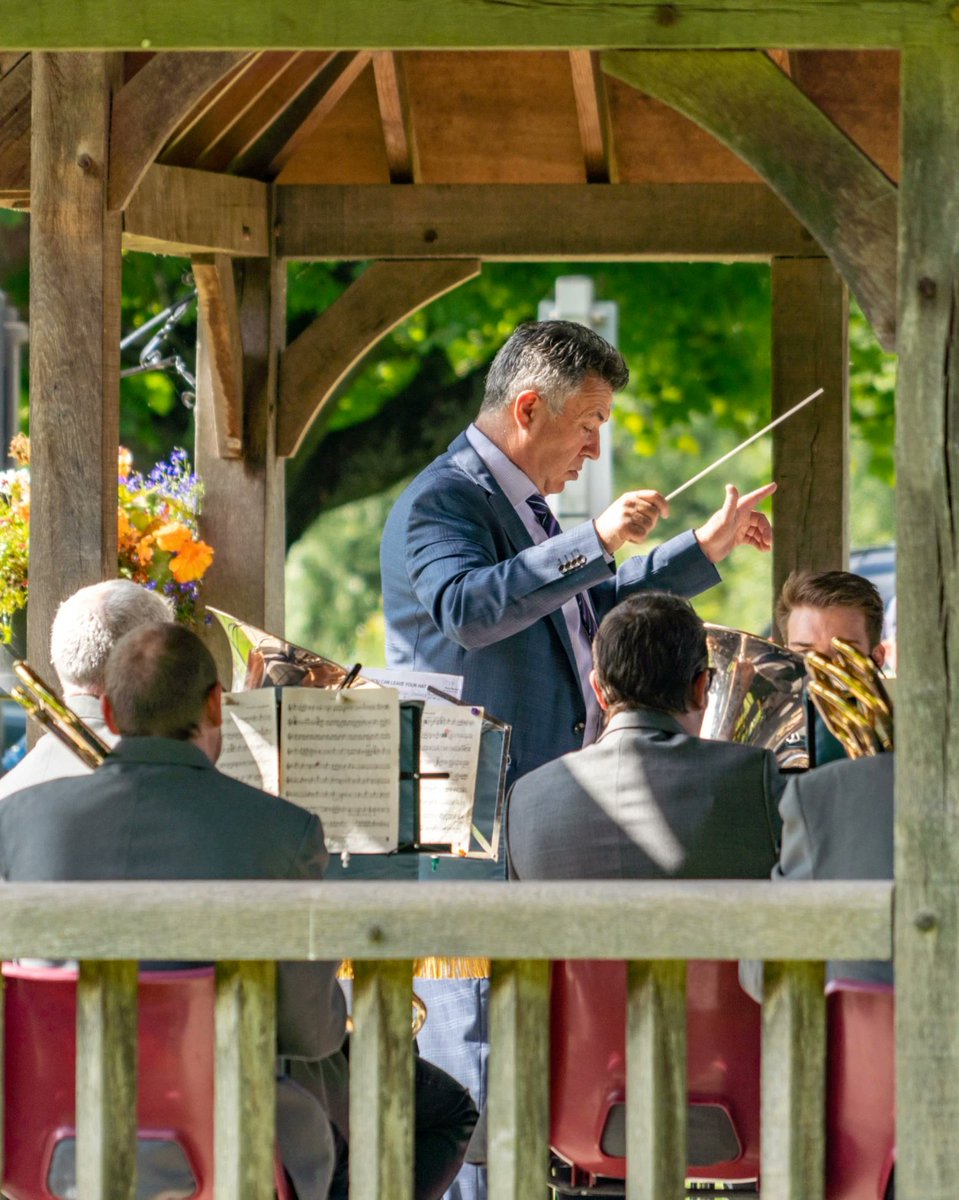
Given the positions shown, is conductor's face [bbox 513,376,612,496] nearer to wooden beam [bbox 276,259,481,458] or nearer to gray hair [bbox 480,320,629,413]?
gray hair [bbox 480,320,629,413]

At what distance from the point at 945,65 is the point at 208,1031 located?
5.12 feet

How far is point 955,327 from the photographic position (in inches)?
97.4

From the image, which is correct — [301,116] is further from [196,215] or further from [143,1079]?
[143,1079]

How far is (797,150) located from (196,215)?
3.03 m

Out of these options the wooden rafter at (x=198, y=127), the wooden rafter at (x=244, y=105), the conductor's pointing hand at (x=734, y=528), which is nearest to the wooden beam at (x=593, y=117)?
the wooden rafter at (x=244, y=105)

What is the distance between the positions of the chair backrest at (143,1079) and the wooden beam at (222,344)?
123 inches

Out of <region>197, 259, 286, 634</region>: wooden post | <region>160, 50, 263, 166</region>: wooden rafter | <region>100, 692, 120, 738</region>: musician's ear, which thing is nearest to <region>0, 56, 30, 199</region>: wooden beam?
<region>160, 50, 263, 166</region>: wooden rafter

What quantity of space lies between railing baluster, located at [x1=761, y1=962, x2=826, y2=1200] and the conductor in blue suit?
4.20 feet

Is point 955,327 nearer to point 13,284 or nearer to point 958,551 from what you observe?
point 958,551

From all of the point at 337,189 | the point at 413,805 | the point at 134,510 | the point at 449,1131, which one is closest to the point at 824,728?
the point at 413,805

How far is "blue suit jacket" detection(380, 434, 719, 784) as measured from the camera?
3.72 metres

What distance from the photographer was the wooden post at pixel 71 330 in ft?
13.0

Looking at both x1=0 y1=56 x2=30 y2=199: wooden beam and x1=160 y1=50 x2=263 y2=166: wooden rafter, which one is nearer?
x1=0 y1=56 x2=30 y2=199: wooden beam

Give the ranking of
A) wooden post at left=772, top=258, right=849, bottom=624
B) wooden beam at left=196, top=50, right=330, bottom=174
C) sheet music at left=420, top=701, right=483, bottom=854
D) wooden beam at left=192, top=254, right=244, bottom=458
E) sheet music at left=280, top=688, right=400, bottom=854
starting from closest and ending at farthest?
sheet music at left=280, top=688, right=400, bottom=854
sheet music at left=420, top=701, right=483, bottom=854
wooden beam at left=196, top=50, right=330, bottom=174
wooden beam at left=192, top=254, right=244, bottom=458
wooden post at left=772, top=258, right=849, bottom=624
